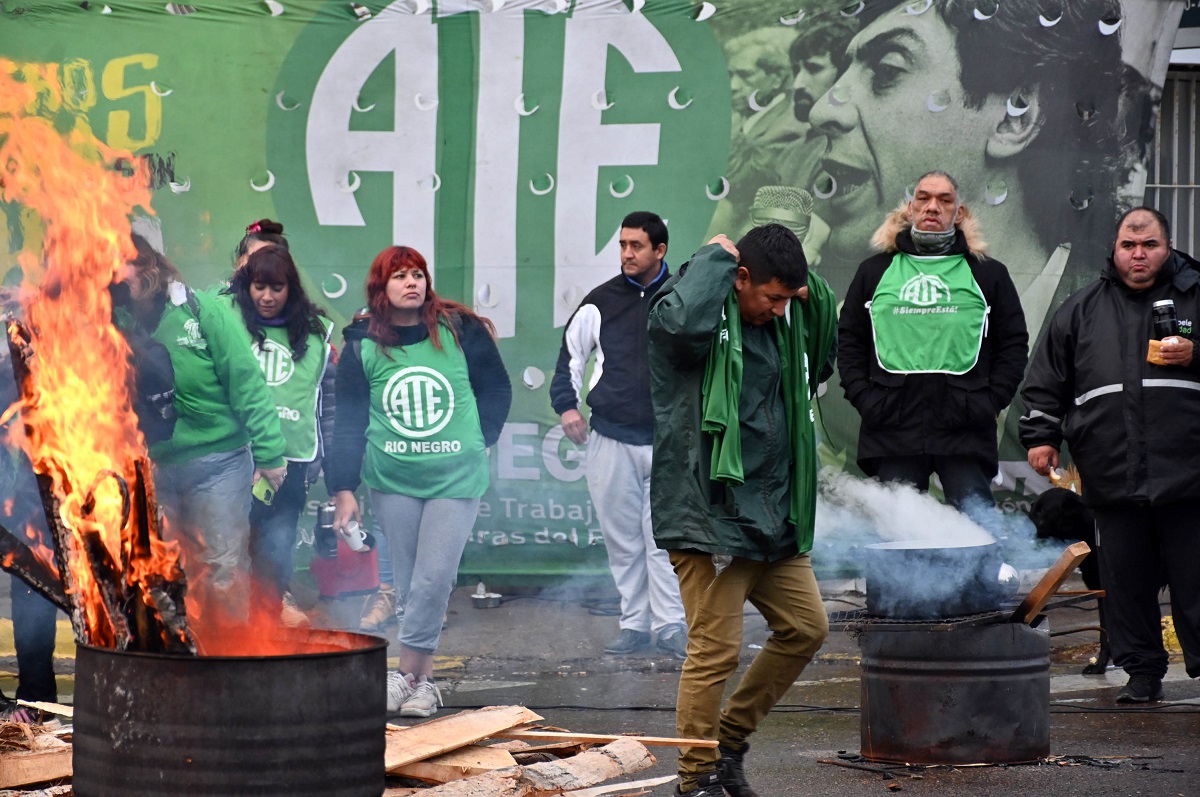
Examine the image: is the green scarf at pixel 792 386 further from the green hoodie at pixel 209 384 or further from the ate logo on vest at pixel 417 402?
the green hoodie at pixel 209 384

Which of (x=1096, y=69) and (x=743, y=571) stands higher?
(x=1096, y=69)

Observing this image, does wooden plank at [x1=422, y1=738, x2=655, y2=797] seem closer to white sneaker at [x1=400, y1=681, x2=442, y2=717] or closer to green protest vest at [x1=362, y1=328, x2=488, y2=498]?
white sneaker at [x1=400, y1=681, x2=442, y2=717]

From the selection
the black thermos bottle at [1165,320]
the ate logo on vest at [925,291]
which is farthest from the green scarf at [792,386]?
the black thermos bottle at [1165,320]

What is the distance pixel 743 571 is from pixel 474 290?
5.25m

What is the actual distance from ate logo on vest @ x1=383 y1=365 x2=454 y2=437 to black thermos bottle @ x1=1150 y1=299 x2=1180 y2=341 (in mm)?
3416

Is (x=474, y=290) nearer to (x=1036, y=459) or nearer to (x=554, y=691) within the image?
(x=554, y=691)

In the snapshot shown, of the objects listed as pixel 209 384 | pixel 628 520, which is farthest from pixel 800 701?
pixel 209 384

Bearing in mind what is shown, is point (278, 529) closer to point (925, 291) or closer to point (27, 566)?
point (925, 291)

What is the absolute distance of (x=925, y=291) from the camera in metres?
8.02

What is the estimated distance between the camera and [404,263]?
7.93m

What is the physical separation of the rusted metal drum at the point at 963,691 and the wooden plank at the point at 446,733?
4.59 ft

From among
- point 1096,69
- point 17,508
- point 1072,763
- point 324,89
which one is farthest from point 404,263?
point 1096,69

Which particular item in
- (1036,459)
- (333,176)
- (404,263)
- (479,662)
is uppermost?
(333,176)

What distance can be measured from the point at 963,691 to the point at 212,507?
12.4 ft
